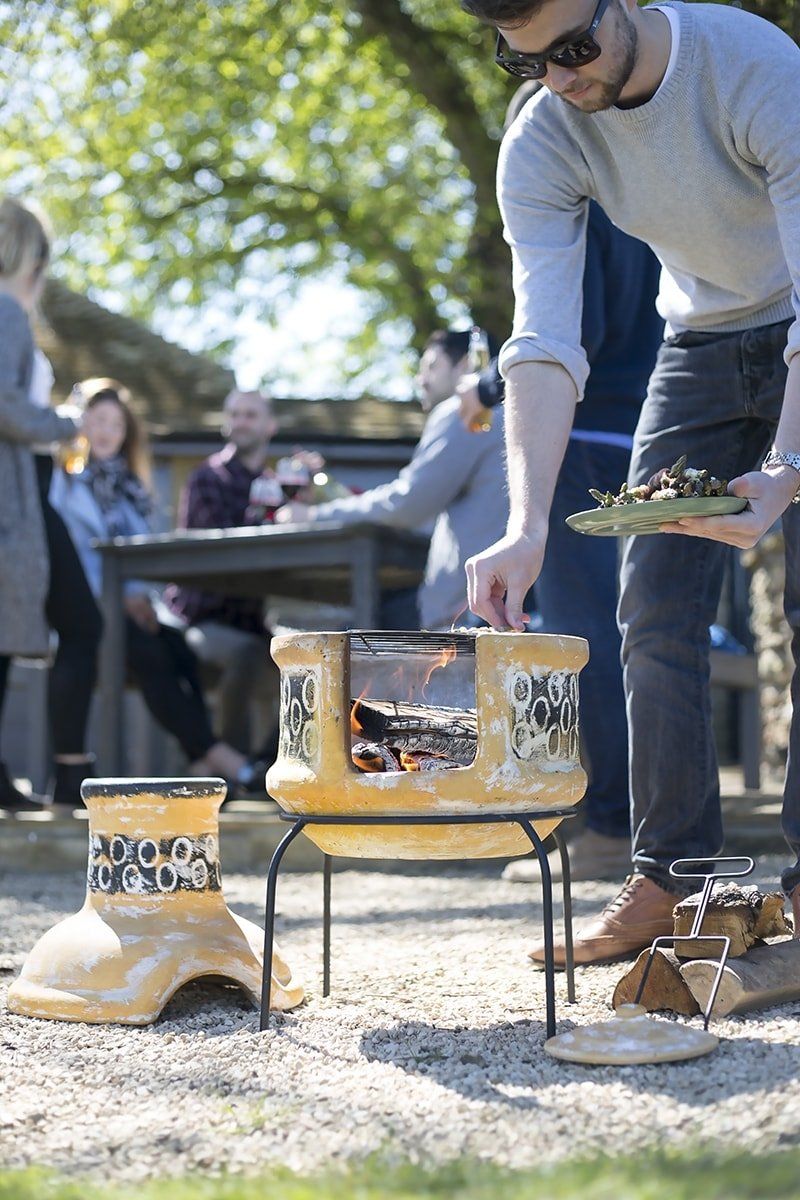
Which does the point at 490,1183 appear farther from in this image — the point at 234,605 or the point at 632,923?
the point at 234,605

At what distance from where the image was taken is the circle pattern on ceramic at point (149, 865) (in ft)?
9.53

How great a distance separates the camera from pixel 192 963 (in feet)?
9.12

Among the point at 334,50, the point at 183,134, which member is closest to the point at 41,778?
the point at 334,50

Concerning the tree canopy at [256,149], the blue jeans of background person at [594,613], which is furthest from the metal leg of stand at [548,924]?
the tree canopy at [256,149]

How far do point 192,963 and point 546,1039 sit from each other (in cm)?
73

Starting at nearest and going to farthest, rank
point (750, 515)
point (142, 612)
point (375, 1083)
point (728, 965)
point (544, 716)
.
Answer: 1. point (375, 1083)
2. point (750, 515)
3. point (728, 965)
4. point (544, 716)
5. point (142, 612)

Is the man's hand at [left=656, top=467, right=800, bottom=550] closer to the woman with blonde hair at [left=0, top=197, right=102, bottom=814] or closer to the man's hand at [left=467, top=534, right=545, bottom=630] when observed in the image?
the man's hand at [left=467, top=534, right=545, bottom=630]

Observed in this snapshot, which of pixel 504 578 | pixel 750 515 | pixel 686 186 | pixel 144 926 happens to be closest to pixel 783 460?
pixel 750 515

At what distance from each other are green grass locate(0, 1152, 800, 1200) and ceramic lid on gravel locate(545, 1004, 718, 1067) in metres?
0.45

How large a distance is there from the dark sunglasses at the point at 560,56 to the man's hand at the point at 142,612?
4099mm

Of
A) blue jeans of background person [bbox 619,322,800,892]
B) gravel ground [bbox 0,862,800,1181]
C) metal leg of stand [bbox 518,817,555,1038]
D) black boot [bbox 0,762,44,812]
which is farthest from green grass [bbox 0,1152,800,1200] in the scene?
black boot [bbox 0,762,44,812]

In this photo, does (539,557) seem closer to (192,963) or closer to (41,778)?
(192,963)

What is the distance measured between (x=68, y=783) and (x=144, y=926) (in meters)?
3.08

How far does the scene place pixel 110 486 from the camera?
6.99m
